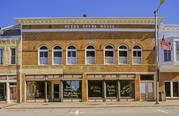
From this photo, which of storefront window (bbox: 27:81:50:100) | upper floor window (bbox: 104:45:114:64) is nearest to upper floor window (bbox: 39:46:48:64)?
storefront window (bbox: 27:81:50:100)

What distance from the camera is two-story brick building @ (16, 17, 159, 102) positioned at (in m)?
41.2

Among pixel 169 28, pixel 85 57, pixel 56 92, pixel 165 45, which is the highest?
pixel 169 28

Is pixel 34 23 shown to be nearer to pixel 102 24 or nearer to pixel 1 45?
pixel 1 45

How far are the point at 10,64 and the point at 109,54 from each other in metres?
9.83

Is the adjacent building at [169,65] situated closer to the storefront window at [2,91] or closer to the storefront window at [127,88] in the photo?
the storefront window at [127,88]

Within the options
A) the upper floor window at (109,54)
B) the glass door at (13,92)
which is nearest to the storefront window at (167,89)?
the upper floor window at (109,54)

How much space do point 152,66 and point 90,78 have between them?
6.25 metres

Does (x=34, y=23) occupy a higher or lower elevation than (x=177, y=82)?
higher

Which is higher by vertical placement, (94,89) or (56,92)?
(94,89)

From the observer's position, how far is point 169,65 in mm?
41156

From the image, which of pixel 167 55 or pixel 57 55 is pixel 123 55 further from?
pixel 57 55

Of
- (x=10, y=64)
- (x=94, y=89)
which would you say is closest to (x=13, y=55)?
(x=10, y=64)

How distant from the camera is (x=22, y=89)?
4125 centimetres

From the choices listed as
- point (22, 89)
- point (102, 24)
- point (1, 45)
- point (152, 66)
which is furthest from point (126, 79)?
point (1, 45)
